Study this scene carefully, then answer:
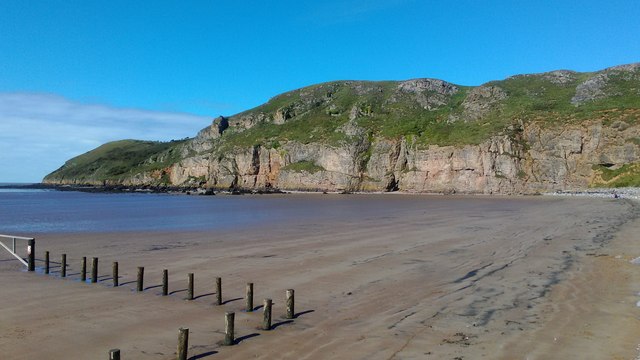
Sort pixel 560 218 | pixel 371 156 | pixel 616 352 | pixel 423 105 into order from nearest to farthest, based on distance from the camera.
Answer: pixel 616 352 < pixel 560 218 < pixel 371 156 < pixel 423 105

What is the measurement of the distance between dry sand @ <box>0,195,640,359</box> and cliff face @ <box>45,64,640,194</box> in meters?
62.0

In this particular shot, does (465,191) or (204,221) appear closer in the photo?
(204,221)

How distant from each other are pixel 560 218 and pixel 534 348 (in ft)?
106

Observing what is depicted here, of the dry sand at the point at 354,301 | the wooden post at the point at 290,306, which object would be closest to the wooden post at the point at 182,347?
the dry sand at the point at 354,301

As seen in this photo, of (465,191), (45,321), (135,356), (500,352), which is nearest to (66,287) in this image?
(45,321)

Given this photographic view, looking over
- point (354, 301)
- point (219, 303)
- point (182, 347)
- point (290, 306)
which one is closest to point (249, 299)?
point (219, 303)

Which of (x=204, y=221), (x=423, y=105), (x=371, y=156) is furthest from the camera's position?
(x=423, y=105)

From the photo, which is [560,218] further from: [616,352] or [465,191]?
[465,191]

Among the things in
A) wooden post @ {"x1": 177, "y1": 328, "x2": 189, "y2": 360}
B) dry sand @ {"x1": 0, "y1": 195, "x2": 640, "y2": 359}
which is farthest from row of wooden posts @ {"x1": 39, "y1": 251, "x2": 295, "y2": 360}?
dry sand @ {"x1": 0, "y1": 195, "x2": 640, "y2": 359}

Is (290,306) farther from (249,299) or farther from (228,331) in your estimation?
(228,331)

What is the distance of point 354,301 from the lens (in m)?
13.8

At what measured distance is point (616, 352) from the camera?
895cm

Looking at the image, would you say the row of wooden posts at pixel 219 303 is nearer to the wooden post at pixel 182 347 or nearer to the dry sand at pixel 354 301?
the wooden post at pixel 182 347

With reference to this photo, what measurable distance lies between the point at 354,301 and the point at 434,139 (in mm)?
89732
